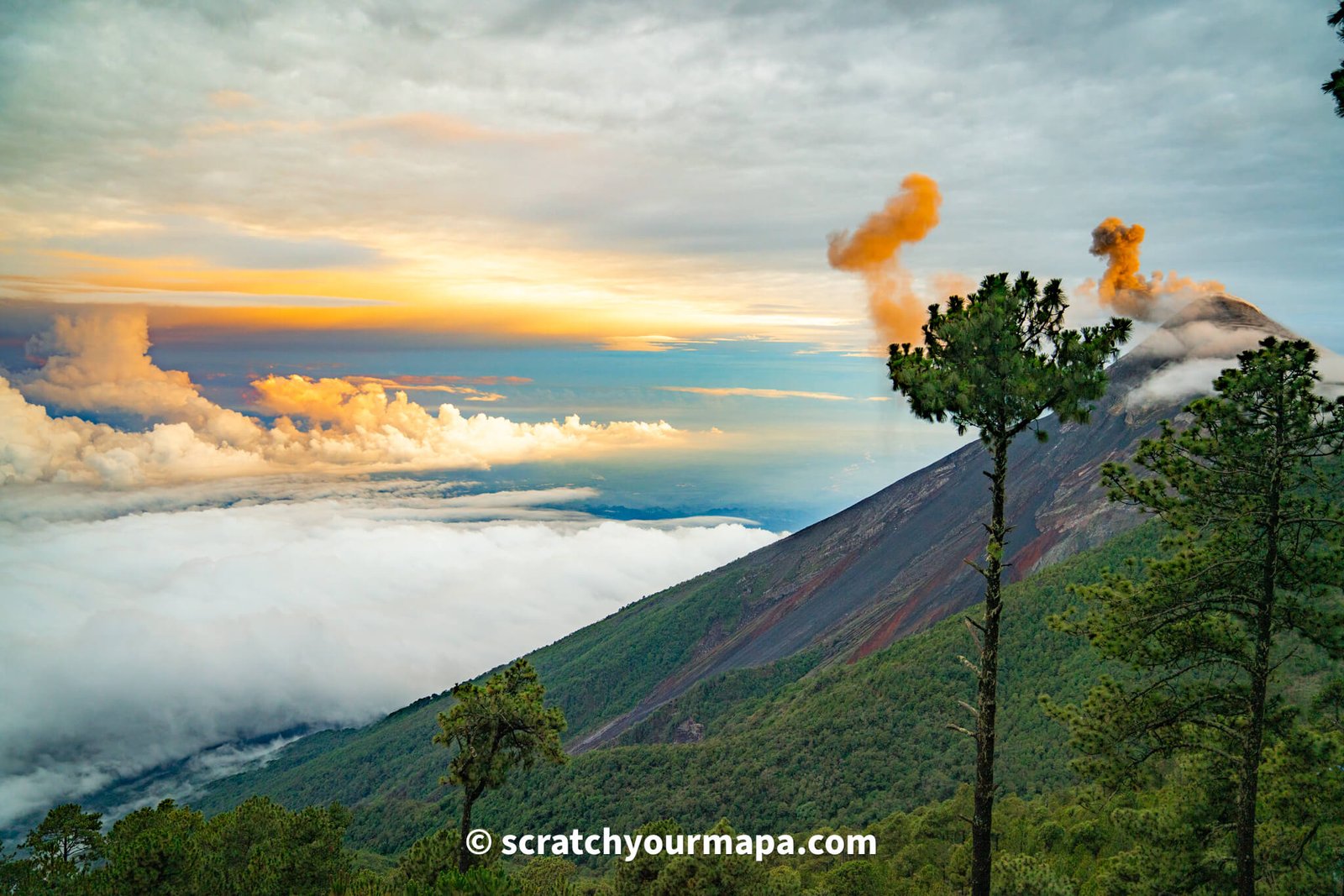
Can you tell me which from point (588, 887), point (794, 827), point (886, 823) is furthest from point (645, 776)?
point (588, 887)

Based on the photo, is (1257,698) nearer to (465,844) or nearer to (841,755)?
(465,844)

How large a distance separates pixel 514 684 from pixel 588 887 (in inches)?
1329

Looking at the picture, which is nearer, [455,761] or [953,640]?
[455,761]

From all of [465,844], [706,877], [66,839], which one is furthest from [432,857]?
[66,839]

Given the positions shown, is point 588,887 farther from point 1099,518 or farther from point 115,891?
point 1099,518

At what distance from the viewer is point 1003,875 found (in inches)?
725

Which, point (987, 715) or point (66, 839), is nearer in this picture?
point (987, 715)

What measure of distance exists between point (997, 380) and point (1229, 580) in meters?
6.37

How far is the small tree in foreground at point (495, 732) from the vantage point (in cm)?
2698

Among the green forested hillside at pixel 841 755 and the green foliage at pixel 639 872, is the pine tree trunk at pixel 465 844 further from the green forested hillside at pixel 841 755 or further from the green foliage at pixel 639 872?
the green forested hillside at pixel 841 755

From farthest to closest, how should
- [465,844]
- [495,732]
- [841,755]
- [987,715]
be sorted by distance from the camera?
[841,755], [495,732], [465,844], [987,715]

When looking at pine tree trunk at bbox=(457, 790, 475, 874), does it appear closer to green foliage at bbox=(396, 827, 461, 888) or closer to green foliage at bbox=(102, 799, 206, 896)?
green foliage at bbox=(396, 827, 461, 888)

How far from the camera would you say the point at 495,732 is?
27.2 m

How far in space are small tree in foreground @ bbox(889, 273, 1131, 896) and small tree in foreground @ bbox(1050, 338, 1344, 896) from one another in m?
2.13
